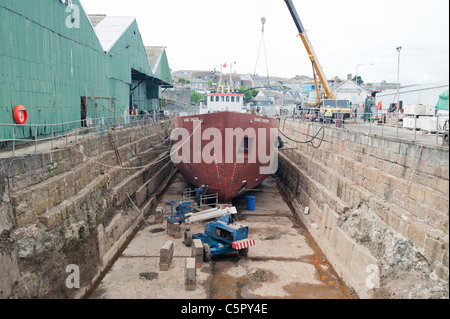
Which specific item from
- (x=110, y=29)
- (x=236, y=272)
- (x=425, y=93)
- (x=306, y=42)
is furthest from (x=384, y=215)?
(x=110, y=29)

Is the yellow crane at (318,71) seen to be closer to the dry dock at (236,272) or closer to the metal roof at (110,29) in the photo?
the metal roof at (110,29)

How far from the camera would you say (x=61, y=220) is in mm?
8047

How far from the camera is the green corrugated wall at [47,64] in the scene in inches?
378

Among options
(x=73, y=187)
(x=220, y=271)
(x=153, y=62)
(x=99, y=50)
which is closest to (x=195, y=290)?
(x=220, y=271)

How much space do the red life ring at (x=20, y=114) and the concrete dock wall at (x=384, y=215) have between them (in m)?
10.4

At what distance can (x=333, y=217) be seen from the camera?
10844 mm

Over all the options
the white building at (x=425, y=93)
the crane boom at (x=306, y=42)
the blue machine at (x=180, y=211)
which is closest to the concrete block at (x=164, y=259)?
the blue machine at (x=180, y=211)

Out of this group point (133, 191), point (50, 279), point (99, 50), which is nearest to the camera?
point (50, 279)

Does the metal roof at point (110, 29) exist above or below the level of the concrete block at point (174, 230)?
above

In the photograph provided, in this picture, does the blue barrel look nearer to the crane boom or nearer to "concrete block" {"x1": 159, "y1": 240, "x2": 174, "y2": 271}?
"concrete block" {"x1": 159, "y1": 240, "x2": 174, "y2": 271}

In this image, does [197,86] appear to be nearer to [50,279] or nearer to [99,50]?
[99,50]

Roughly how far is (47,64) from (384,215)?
12.0 metres

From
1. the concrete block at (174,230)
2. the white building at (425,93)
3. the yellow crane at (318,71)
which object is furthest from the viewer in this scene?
the yellow crane at (318,71)

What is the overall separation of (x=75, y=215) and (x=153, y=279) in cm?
276
